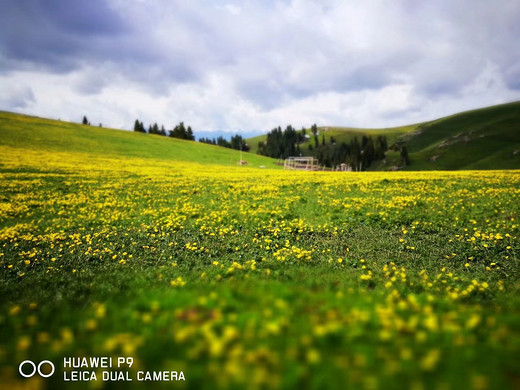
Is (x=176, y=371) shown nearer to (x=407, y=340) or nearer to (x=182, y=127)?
(x=407, y=340)

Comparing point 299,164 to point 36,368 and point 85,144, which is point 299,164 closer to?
point 85,144

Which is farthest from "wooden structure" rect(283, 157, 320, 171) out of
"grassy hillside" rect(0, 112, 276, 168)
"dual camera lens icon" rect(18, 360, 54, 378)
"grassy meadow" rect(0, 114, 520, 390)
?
"dual camera lens icon" rect(18, 360, 54, 378)

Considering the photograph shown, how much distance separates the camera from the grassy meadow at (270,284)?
362 cm

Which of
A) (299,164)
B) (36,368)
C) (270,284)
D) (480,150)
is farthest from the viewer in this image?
(480,150)

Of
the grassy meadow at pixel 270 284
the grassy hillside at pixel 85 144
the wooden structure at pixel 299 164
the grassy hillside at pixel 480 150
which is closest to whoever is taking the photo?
the grassy meadow at pixel 270 284

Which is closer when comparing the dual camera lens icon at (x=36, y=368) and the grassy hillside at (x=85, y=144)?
the dual camera lens icon at (x=36, y=368)

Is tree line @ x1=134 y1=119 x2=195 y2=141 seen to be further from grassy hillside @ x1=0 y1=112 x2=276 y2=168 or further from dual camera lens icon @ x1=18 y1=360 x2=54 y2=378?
dual camera lens icon @ x1=18 y1=360 x2=54 y2=378

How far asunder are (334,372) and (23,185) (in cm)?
3502

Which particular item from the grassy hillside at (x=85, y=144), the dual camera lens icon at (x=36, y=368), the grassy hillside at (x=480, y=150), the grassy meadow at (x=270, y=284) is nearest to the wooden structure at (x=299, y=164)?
the grassy hillside at (x=85, y=144)

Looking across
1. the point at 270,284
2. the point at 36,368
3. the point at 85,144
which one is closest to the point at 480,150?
the point at 85,144

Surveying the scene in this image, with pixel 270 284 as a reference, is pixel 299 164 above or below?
above

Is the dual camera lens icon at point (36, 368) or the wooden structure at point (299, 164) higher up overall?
the wooden structure at point (299, 164)

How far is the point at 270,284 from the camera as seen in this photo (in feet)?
22.8

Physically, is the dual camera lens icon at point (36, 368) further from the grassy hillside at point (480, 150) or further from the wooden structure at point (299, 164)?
the grassy hillside at point (480, 150)
